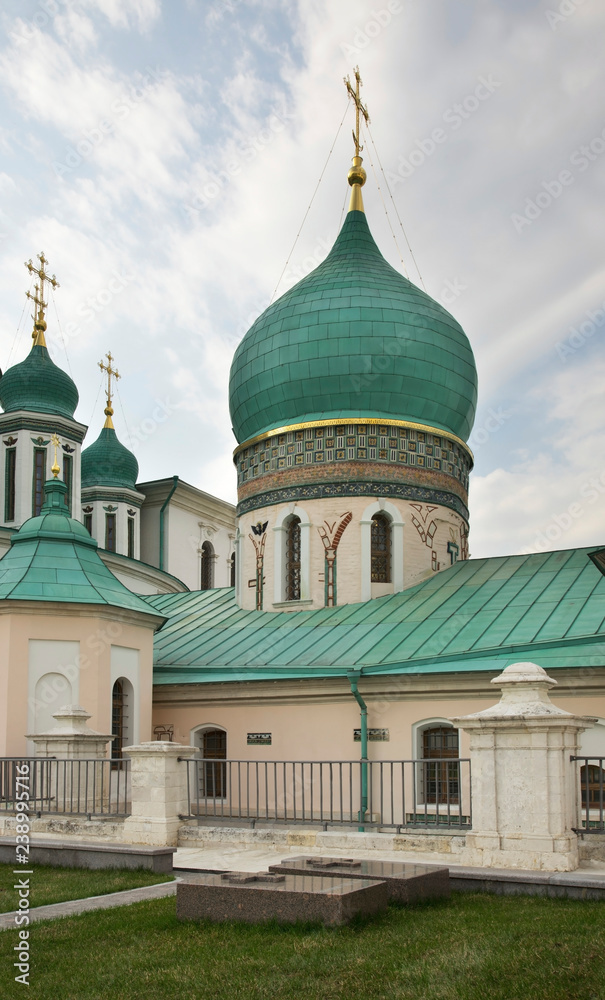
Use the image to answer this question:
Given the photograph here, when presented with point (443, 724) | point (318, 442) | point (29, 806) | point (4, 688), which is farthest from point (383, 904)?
point (318, 442)

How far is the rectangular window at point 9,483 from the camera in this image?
2655 centimetres

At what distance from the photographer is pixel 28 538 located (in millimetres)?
17203

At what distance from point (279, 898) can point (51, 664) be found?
10163 mm

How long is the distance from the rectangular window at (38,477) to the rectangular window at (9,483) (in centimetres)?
55

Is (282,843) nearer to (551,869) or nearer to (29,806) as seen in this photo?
(551,869)

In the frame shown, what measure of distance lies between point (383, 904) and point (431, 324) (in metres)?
15.3

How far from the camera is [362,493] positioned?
63.8ft

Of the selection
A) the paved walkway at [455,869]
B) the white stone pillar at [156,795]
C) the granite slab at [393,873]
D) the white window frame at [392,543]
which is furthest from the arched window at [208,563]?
the granite slab at [393,873]

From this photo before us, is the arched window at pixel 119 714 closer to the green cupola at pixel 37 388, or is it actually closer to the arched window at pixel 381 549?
the arched window at pixel 381 549

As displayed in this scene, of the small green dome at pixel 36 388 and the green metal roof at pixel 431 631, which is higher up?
the small green dome at pixel 36 388

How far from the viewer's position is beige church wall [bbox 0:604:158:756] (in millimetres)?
15312

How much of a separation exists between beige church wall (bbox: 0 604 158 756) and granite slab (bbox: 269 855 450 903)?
8613mm

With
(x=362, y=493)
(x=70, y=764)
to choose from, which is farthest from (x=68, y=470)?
(x=70, y=764)

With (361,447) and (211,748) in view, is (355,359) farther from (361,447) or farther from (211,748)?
(211,748)
